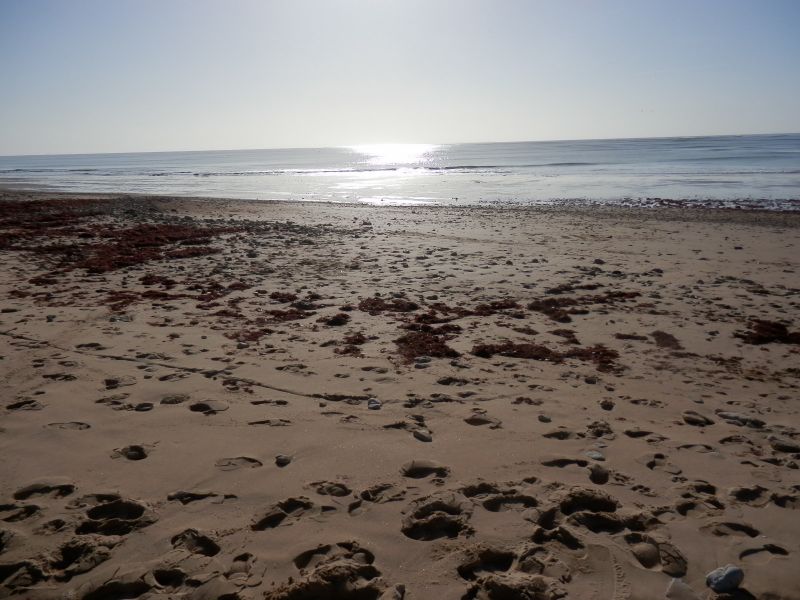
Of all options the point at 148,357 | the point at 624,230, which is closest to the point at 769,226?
the point at 624,230

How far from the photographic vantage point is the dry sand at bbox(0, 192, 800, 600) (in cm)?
271

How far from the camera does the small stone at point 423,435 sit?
397 centimetres

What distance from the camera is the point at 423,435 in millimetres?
4016

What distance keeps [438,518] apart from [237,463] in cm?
143

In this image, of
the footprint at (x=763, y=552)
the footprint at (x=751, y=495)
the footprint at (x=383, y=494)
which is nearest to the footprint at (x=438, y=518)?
the footprint at (x=383, y=494)

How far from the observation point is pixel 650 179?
34469 millimetres

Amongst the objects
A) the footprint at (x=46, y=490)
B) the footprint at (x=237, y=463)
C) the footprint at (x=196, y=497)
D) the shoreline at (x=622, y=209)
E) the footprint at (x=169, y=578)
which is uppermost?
the shoreline at (x=622, y=209)

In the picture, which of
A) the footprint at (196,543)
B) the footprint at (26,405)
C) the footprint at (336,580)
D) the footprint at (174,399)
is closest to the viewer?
the footprint at (336,580)

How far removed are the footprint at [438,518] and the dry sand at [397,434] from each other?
0.04 feet

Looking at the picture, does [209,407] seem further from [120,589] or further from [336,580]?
[336,580]

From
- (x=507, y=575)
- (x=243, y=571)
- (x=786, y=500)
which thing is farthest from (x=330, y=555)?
(x=786, y=500)

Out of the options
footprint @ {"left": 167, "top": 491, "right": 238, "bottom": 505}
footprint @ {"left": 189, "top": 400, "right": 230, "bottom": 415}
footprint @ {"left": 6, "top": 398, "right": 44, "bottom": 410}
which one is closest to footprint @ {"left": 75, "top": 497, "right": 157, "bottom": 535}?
footprint @ {"left": 167, "top": 491, "right": 238, "bottom": 505}

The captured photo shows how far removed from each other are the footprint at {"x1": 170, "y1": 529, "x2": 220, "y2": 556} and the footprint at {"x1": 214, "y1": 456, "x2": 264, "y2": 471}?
2.17ft

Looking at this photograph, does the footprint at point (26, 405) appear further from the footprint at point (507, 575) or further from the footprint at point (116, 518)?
the footprint at point (507, 575)
